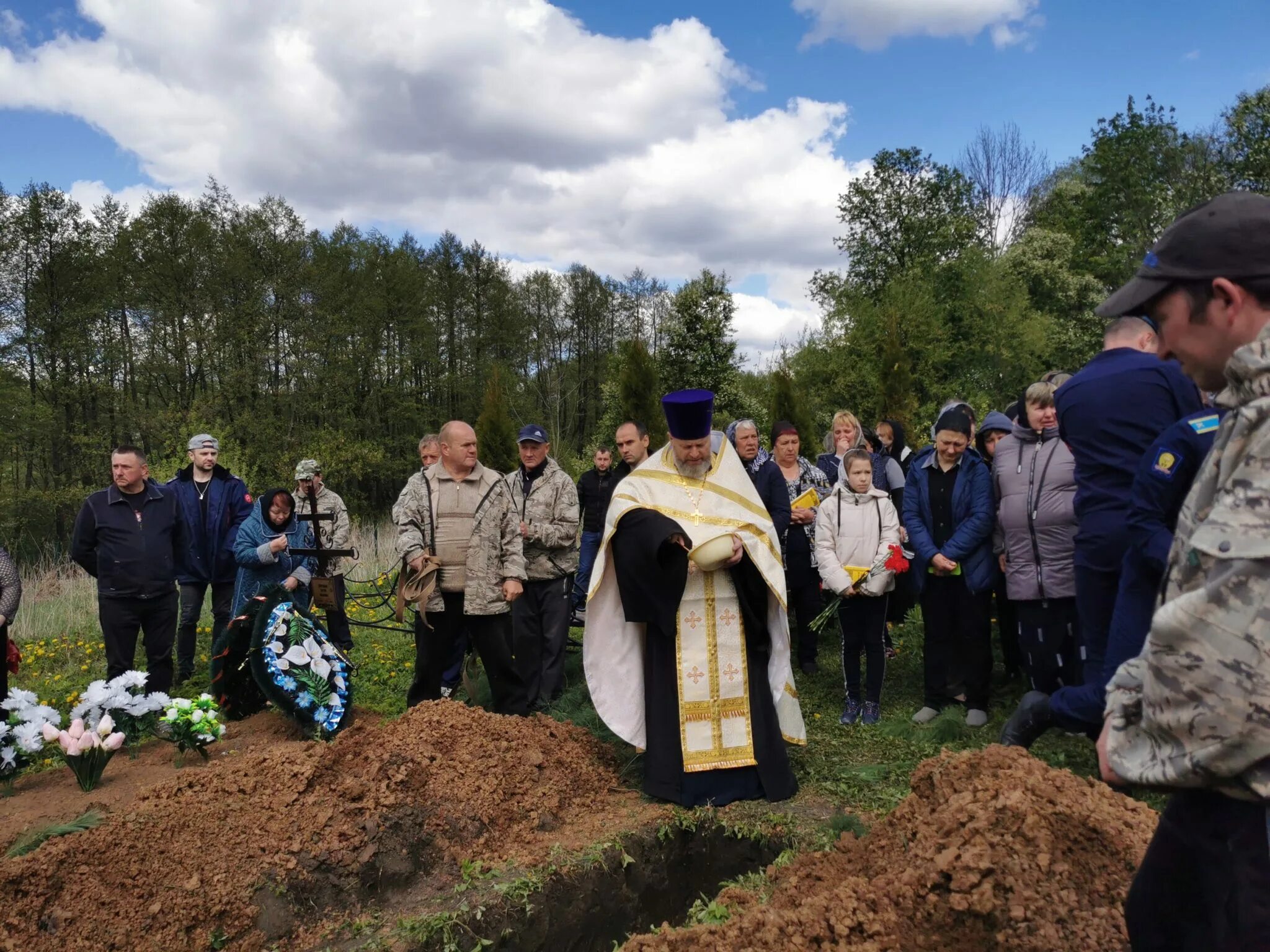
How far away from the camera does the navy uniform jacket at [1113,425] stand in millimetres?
3672

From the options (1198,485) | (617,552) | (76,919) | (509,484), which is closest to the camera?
(1198,485)

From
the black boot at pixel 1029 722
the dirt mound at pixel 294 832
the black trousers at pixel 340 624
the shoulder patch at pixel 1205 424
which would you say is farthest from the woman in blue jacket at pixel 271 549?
the shoulder patch at pixel 1205 424

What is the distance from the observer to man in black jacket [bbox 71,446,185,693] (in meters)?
6.39

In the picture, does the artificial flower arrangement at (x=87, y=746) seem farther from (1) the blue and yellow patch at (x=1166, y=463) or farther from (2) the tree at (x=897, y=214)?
(2) the tree at (x=897, y=214)

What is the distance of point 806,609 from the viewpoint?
24.5 feet

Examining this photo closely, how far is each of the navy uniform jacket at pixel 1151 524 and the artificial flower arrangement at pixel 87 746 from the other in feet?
17.6

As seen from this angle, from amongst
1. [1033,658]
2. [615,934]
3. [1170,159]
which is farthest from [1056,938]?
[1170,159]

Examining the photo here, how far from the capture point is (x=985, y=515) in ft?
18.1

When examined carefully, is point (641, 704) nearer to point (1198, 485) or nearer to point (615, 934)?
point (615, 934)

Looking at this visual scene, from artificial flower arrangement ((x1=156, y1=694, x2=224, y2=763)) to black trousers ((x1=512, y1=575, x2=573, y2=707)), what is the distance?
2.24 m

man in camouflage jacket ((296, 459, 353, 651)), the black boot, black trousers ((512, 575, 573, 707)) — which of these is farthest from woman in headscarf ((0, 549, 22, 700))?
the black boot

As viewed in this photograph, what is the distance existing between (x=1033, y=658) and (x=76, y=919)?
199 inches

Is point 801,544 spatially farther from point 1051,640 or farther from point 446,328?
point 446,328

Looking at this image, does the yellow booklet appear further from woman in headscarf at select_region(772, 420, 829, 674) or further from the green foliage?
the green foliage
